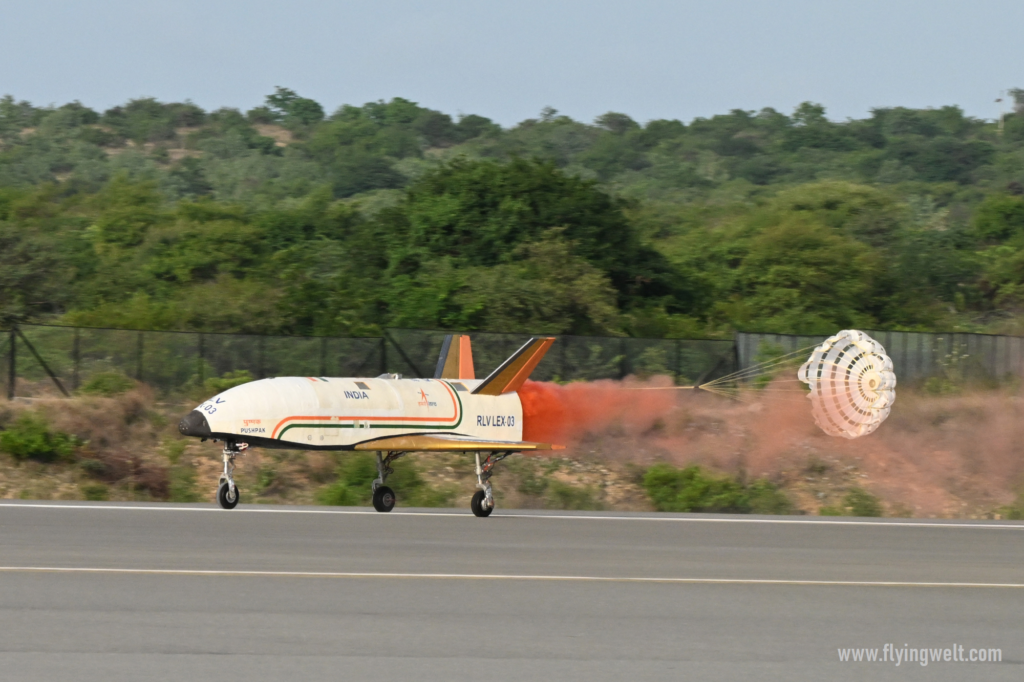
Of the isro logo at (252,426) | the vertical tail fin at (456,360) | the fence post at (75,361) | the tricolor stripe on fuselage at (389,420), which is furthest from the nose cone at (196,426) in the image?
the fence post at (75,361)

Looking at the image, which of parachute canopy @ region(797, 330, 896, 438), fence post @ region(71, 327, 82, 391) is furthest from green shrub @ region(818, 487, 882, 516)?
fence post @ region(71, 327, 82, 391)

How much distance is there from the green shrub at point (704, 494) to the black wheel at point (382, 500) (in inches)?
465

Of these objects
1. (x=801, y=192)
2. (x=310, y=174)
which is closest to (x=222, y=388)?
(x=801, y=192)

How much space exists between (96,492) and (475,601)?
2175 cm

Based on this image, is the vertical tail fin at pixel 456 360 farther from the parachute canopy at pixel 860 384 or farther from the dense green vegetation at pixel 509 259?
the dense green vegetation at pixel 509 259

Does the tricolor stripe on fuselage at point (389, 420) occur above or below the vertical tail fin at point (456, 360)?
below

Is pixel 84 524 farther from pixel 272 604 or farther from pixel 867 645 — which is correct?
pixel 867 645

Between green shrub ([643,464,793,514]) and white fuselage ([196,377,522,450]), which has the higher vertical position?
white fuselage ([196,377,522,450])

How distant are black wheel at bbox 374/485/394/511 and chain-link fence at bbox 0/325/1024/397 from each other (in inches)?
608

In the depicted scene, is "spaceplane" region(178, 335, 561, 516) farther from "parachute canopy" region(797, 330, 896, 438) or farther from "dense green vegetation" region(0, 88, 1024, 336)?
"dense green vegetation" region(0, 88, 1024, 336)

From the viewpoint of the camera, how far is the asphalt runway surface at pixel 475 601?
9.20 meters

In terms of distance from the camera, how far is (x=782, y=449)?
37.5 metres

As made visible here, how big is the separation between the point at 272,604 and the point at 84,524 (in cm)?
789

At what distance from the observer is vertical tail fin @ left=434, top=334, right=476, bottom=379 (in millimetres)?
24969
